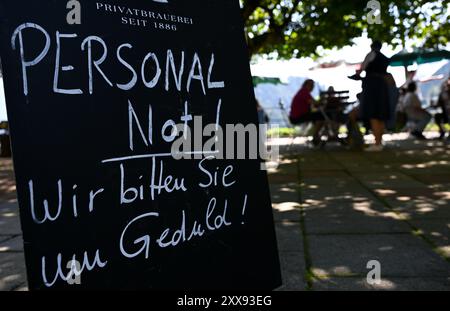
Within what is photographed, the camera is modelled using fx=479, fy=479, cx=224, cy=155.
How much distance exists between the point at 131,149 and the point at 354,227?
2.27m

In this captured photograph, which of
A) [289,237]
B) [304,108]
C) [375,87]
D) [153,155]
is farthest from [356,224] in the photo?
[304,108]

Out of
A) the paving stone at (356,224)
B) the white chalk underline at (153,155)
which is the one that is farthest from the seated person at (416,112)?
the white chalk underline at (153,155)

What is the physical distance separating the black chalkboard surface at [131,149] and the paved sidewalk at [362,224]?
0.66 meters

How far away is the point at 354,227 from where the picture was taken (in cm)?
351

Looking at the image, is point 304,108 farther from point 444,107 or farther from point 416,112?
point 444,107

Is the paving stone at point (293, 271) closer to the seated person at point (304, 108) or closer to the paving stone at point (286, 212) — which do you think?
the paving stone at point (286, 212)

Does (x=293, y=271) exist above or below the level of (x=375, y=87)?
below

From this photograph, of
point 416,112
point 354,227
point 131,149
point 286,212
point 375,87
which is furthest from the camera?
point 416,112

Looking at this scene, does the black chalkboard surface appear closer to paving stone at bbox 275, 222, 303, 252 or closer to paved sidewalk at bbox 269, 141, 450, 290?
paved sidewalk at bbox 269, 141, 450, 290

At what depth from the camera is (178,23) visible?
1.88 metres

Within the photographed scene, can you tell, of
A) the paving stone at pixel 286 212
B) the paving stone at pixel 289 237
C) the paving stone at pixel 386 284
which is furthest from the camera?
the paving stone at pixel 286 212

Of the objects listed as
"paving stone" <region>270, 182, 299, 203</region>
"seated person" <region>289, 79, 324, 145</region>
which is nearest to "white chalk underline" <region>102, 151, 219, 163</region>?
"paving stone" <region>270, 182, 299, 203</region>

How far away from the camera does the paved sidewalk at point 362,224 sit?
8.18 feet

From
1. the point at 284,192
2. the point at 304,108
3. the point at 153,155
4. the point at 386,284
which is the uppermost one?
the point at 153,155
